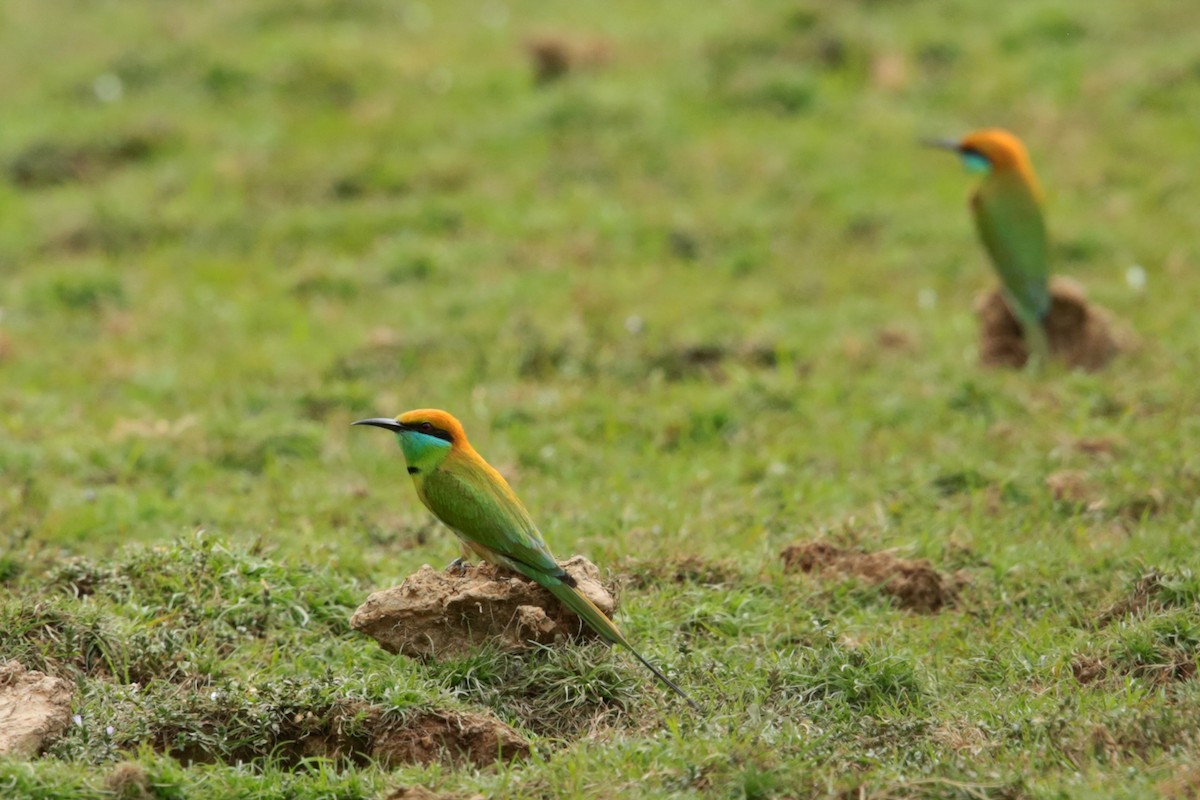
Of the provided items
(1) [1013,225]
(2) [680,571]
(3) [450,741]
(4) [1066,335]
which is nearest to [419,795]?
Answer: (3) [450,741]

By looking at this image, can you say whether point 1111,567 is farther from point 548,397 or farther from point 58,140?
point 58,140

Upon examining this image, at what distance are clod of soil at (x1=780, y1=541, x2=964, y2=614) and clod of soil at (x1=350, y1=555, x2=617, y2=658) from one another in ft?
3.84

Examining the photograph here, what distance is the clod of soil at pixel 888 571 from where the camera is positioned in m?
5.72

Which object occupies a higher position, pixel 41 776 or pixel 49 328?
pixel 41 776

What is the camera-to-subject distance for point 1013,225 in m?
8.45

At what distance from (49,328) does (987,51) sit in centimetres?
745

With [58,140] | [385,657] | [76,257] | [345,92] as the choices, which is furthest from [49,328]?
[385,657]

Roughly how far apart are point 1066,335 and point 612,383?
2.39 meters

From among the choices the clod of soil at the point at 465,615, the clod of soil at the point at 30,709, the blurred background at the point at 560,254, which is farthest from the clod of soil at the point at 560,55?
the clod of soil at the point at 30,709

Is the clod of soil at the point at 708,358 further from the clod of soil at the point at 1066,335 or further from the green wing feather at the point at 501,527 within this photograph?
the green wing feather at the point at 501,527

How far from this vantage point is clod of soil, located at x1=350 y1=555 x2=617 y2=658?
4.92m

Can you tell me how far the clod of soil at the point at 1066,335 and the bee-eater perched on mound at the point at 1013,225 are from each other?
0.24ft

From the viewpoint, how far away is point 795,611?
5.57 metres

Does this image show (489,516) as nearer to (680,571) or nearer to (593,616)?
(593,616)
